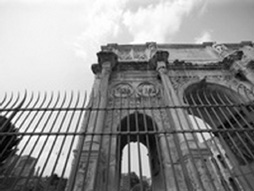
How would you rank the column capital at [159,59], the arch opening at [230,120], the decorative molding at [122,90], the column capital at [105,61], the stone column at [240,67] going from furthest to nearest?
the column capital at [159,59] → the column capital at [105,61] → the stone column at [240,67] → the decorative molding at [122,90] → the arch opening at [230,120]

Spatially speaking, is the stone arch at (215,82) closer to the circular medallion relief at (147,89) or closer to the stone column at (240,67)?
the stone column at (240,67)

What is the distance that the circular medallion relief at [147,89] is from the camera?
6.99 m

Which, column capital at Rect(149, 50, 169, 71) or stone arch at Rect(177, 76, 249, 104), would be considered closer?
stone arch at Rect(177, 76, 249, 104)

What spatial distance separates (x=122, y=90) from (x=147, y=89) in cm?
128

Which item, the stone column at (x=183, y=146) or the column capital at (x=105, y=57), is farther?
the column capital at (x=105, y=57)

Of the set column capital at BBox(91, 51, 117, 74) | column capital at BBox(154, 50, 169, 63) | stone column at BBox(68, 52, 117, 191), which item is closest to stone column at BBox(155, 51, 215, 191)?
column capital at BBox(154, 50, 169, 63)

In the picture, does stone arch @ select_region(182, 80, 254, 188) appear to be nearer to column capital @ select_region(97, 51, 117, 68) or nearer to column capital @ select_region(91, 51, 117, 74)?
column capital @ select_region(91, 51, 117, 74)

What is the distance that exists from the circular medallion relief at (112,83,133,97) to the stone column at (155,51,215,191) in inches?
65.6

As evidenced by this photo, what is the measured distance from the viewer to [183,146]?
14.3 ft

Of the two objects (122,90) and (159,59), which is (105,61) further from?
(159,59)

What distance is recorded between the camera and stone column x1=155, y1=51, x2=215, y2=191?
103 inches

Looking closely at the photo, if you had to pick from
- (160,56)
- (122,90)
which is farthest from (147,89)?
(160,56)

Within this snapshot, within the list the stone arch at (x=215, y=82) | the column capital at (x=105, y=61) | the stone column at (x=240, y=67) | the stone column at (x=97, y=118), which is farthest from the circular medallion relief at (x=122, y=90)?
the stone column at (x=240, y=67)

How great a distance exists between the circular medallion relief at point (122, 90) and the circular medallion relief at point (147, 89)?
49cm
